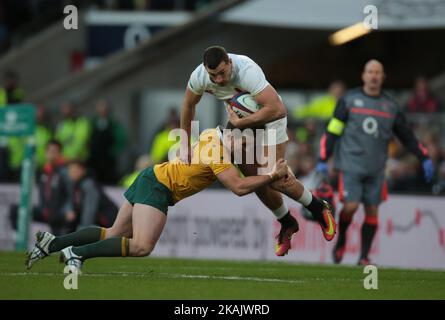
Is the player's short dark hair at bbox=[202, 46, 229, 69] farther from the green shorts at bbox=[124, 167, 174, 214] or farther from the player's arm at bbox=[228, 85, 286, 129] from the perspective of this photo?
the green shorts at bbox=[124, 167, 174, 214]

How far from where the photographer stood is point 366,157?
14406mm

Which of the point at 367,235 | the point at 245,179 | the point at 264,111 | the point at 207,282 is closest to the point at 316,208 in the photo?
the point at 245,179

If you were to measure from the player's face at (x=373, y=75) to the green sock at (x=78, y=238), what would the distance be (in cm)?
430

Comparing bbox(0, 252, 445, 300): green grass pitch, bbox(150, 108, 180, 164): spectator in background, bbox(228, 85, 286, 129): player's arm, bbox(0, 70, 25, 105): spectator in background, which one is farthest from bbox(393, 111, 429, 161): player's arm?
bbox(0, 70, 25, 105): spectator in background

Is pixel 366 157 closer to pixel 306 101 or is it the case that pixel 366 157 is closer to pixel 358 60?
pixel 306 101

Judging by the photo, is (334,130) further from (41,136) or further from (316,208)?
(41,136)

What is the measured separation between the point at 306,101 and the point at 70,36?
535 cm

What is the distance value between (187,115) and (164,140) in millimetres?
8806

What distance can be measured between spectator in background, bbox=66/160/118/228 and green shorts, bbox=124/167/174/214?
6725 millimetres

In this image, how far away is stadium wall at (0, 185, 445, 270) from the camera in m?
16.8

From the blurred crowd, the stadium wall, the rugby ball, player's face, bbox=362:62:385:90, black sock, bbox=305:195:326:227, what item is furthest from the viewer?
the blurred crowd

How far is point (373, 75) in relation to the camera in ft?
46.6

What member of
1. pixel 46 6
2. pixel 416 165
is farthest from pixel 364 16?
pixel 46 6

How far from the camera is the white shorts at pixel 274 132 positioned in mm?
11609
